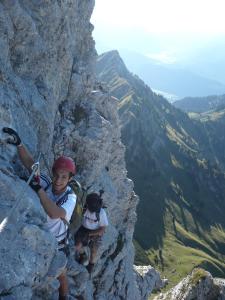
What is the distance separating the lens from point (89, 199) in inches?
897

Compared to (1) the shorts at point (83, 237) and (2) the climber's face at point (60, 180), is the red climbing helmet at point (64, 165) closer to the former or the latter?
(2) the climber's face at point (60, 180)

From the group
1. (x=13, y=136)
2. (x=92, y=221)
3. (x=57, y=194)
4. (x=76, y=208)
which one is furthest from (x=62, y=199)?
(x=92, y=221)

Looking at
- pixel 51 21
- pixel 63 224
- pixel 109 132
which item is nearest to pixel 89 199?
pixel 63 224

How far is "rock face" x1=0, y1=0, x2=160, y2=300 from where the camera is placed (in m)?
15.8

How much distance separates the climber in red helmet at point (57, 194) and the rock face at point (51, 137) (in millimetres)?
609

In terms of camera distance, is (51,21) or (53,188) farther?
(51,21)

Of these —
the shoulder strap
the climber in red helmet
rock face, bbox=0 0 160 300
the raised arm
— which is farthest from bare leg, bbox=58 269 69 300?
the raised arm

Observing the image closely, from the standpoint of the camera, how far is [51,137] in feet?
93.4

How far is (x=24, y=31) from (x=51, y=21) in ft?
16.2

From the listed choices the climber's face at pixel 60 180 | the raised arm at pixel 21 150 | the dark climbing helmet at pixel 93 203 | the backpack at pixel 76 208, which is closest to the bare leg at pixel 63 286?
the backpack at pixel 76 208

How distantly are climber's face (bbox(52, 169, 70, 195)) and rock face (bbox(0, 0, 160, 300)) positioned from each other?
110 centimetres

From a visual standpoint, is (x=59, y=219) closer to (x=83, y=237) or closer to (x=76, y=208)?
(x=76, y=208)

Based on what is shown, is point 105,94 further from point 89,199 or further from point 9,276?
point 9,276

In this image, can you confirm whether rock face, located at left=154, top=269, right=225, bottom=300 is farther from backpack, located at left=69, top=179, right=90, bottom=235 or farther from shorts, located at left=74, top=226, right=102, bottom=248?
backpack, located at left=69, top=179, right=90, bottom=235
